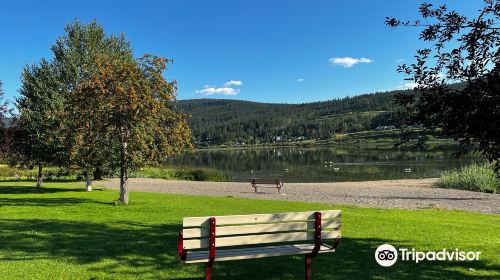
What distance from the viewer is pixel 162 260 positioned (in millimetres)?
8102

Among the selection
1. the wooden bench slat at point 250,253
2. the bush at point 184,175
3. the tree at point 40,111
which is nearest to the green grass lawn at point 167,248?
the wooden bench slat at point 250,253

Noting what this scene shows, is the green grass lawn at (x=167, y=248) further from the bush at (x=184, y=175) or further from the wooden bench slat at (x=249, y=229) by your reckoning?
the bush at (x=184, y=175)

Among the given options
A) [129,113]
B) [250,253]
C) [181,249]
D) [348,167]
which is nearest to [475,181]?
[129,113]

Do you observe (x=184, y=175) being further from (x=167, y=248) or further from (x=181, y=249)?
(x=181, y=249)

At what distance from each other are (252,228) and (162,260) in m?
2.46

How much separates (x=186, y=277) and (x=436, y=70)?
549 centimetres

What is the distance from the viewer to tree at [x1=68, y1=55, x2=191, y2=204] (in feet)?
58.1

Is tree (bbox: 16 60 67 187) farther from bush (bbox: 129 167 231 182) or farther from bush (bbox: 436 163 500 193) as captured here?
bush (bbox: 436 163 500 193)

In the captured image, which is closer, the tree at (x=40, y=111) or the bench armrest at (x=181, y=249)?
the bench armrest at (x=181, y=249)

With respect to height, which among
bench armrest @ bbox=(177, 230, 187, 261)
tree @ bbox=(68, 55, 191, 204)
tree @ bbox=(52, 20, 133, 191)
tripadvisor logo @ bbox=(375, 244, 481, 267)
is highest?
tree @ bbox=(52, 20, 133, 191)

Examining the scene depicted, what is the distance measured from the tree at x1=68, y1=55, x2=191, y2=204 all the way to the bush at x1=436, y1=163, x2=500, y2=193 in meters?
22.5

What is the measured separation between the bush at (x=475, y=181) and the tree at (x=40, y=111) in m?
28.7

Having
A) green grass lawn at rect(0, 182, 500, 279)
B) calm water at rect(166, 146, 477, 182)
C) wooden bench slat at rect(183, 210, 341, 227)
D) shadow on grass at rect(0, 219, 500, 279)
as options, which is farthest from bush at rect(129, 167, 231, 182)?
wooden bench slat at rect(183, 210, 341, 227)

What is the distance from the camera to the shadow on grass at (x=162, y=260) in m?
7.23
